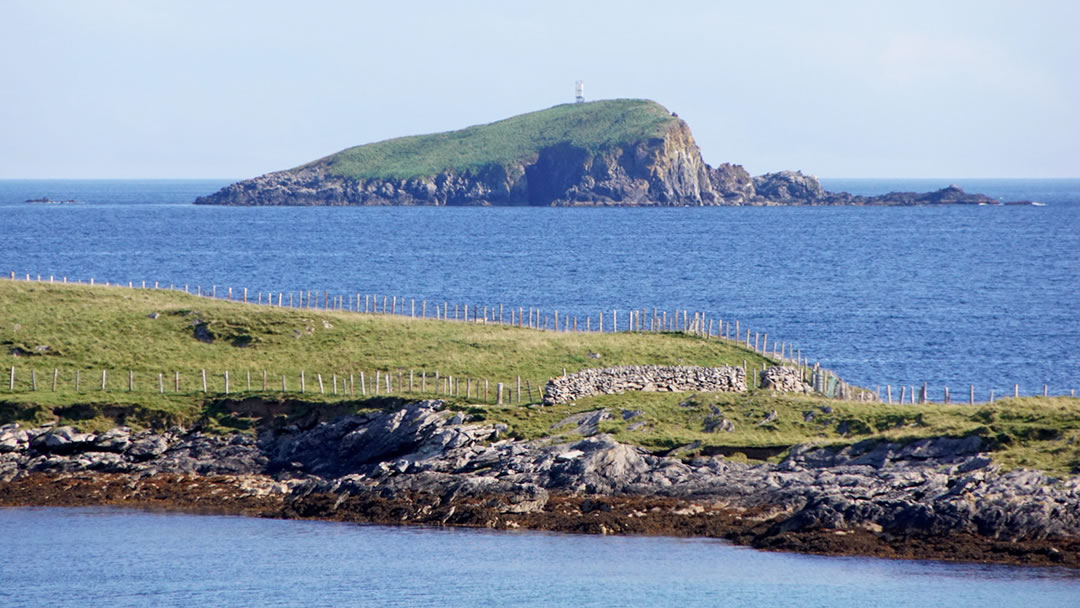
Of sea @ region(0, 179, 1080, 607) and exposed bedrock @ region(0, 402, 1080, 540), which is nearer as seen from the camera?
sea @ region(0, 179, 1080, 607)

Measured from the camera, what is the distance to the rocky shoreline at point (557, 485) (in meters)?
48.2

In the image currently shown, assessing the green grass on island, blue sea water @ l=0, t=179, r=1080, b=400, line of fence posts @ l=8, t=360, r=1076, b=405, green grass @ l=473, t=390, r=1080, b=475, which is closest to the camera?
green grass @ l=473, t=390, r=1080, b=475

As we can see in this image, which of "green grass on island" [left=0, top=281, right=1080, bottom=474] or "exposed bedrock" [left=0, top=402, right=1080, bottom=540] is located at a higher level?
"green grass on island" [left=0, top=281, right=1080, bottom=474]

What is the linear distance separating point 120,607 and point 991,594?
27.0m

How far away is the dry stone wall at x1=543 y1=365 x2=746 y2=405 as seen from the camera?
63281mm

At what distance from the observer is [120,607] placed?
43.0 m

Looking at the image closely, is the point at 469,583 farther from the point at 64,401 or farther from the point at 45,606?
the point at 64,401

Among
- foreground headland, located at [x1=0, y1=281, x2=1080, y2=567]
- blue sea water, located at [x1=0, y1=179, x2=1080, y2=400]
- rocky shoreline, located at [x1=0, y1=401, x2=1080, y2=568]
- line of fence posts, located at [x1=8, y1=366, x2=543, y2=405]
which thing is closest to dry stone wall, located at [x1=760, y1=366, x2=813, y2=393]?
foreground headland, located at [x1=0, y1=281, x2=1080, y2=567]

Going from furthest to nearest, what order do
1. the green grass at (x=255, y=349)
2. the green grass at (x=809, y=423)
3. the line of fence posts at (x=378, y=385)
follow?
the green grass at (x=255, y=349), the line of fence posts at (x=378, y=385), the green grass at (x=809, y=423)

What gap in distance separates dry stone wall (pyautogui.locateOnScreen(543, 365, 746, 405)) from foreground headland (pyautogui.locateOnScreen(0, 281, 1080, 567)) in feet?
0.37

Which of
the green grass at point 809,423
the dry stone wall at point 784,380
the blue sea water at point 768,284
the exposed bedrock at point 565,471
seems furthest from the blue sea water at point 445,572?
the blue sea water at point 768,284

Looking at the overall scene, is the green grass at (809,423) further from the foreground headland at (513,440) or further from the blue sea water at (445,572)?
the blue sea water at (445,572)

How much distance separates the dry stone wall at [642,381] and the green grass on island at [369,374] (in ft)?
3.52

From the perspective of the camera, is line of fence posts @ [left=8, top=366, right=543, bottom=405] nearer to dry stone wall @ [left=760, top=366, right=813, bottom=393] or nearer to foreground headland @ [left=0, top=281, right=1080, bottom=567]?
foreground headland @ [left=0, top=281, right=1080, bottom=567]
